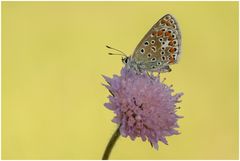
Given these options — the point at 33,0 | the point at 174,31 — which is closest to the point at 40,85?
the point at 33,0

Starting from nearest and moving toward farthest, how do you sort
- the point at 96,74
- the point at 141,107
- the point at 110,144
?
1. the point at 110,144
2. the point at 141,107
3. the point at 96,74

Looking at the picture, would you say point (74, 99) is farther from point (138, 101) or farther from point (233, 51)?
point (138, 101)

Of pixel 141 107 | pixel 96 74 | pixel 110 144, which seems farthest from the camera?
pixel 96 74

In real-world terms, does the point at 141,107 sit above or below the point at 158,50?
below

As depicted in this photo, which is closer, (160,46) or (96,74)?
(160,46)

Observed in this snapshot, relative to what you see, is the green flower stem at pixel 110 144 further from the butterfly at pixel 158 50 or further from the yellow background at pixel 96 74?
the yellow background at pixel 96 74

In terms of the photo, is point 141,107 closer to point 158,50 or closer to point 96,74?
point 158,50

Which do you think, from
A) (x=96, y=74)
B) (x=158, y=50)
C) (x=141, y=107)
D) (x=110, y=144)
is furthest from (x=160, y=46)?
(x=96, y=74)

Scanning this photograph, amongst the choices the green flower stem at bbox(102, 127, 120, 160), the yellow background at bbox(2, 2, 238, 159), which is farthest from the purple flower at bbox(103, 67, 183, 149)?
the yellow background at bbox(2, 2, 238, 159)
